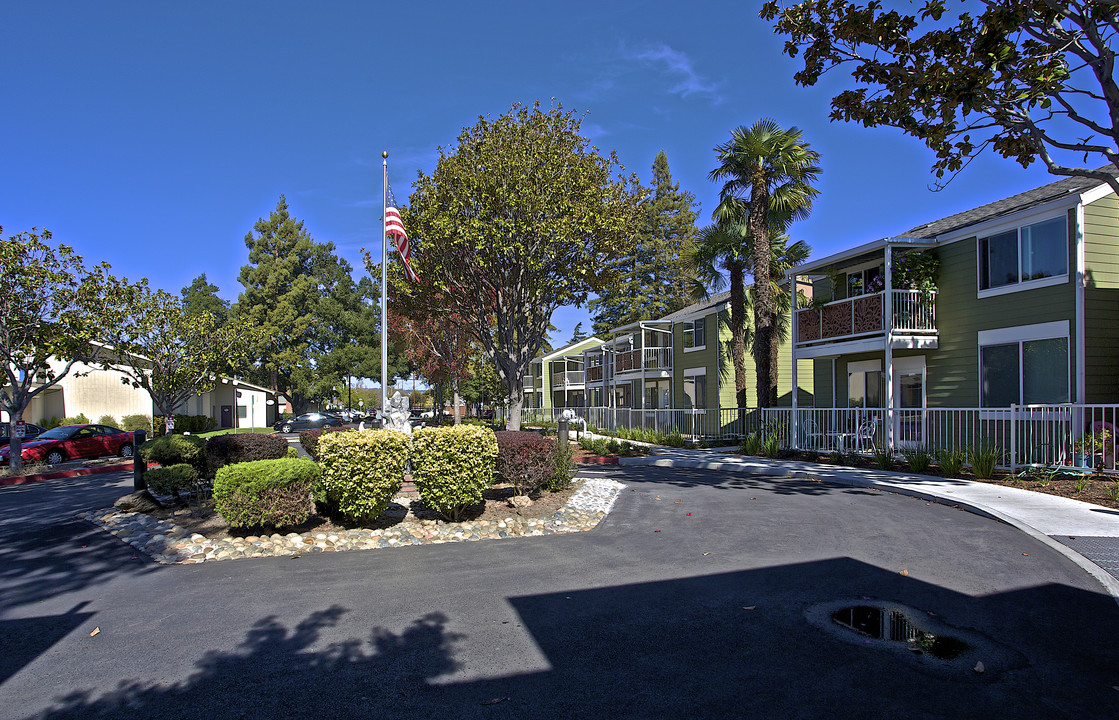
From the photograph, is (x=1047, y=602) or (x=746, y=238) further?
(x=746, y=238)

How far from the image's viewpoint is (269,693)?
3.96 metres

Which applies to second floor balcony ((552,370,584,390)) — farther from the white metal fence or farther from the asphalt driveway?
the asphalt driveway

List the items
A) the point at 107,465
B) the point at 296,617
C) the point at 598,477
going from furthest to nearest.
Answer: the point at 107,465
the point at 598,477
the point at 296,617

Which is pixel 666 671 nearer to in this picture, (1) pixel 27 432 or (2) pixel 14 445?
(2) pixel 14 445

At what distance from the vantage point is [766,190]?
71.8 ft

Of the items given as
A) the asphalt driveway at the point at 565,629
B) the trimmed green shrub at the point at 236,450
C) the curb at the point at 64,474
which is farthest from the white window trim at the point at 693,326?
the curb at the point at 64,474

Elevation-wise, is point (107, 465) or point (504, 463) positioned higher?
point (504, 463)

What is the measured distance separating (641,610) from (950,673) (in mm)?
2243

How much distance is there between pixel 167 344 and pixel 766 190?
67.8ft

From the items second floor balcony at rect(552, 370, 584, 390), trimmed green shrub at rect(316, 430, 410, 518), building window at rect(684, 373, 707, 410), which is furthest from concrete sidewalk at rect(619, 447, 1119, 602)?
second floor balcony at rect(552, 370, 584, 390)

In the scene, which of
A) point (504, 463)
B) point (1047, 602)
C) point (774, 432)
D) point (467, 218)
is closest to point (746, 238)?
point (774, 432)

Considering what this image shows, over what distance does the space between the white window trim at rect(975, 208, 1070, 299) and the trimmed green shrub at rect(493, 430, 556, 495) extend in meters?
12.1

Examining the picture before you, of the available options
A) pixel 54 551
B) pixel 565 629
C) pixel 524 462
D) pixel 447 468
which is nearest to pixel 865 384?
pixel 524 462

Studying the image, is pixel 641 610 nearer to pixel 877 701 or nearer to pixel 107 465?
pixel 877 701
